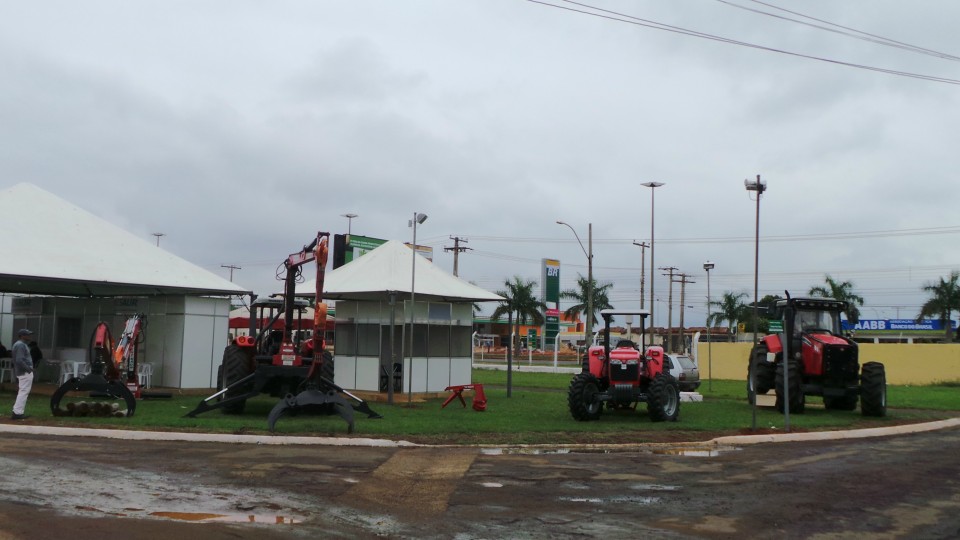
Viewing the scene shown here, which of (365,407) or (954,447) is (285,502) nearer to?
(365,407)

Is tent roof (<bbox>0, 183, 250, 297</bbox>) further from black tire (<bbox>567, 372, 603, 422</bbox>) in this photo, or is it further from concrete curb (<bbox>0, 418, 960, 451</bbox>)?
black tire (<bbox>567, 372, 603, 422</bbox>)

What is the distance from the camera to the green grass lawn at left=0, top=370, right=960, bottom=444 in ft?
48.4

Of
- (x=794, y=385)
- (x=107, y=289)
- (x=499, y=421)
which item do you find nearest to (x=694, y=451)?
(x=499, y=421)

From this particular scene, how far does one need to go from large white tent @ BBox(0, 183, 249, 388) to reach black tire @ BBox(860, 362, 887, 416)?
16178 millimetres

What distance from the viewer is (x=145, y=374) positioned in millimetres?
22812

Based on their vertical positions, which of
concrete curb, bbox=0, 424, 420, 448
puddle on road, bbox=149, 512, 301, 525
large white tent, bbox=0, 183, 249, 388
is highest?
large white tent, bbox=0, 183, 249, 388

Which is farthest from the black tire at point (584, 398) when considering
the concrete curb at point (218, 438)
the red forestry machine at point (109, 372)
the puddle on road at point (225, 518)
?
the puddle on road at point (225, 518)

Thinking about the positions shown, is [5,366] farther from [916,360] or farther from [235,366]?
[916,360]

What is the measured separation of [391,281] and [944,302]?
58766mm

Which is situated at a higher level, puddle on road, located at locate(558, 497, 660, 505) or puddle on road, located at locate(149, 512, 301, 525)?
puddle on road, located at locate(149, 512, 301, 525)

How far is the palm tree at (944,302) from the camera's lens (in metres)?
65.9

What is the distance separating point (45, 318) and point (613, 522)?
23580 mm

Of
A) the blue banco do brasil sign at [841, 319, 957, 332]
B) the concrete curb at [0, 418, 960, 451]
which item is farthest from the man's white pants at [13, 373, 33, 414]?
the blue banco do brasil sign at [841, 319, 957, 332]

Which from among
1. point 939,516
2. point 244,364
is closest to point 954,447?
point 939,516
